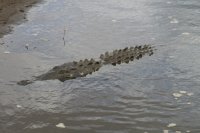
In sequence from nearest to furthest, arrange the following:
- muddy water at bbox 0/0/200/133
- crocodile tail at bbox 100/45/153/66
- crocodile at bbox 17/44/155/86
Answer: muddy water at bbox 0/0/200/133 → crocodile at bbox 17/44/155/86 → crocodile tail at bbox 100/45/153/66

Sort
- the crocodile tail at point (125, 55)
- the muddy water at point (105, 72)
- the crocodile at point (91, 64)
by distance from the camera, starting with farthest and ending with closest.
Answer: the crocodile tail at point (125, 55) < the crocodile at point (91, 64) < the muddy water at point (105, 72)

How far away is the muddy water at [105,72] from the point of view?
6180 mm

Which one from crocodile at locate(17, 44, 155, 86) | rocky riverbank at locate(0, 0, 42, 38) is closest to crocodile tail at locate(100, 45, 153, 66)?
crocodile at locate(17, 44, 155, 86)

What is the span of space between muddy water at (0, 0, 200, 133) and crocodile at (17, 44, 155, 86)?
125 millimetres

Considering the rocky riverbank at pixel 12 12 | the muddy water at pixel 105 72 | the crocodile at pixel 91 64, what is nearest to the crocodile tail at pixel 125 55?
the crocodile at pixel 91 64

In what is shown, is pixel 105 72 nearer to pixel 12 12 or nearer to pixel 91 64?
pixel 91 64

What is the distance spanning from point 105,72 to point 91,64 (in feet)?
0.99

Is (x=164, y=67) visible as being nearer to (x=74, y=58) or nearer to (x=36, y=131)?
(x=74, y=58)

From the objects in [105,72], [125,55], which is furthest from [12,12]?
[105,72]

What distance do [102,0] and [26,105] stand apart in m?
6.80

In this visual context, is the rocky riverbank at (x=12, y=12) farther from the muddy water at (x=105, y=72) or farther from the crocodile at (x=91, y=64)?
the crocodile at (x=91, y=64)

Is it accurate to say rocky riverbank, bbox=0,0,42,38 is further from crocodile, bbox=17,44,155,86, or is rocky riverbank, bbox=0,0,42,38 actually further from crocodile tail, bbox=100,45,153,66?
crocodile tail, bbox=100,45,153,66

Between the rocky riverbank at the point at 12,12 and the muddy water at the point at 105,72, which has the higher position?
the rocky riverbank at the point at 12,12

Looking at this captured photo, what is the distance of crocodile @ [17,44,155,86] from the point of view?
7457 millimetres
